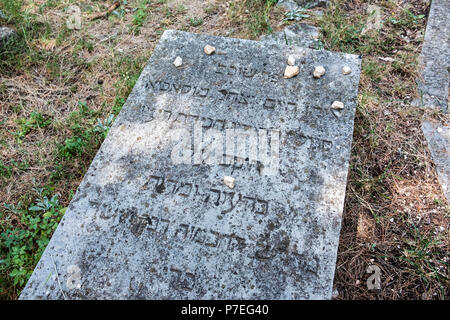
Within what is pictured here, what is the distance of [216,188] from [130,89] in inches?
63.0

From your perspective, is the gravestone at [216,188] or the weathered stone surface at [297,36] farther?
the weathered stone surface at [297,36]

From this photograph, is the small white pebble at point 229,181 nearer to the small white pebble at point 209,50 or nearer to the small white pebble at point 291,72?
the small white pebble at point 291,72

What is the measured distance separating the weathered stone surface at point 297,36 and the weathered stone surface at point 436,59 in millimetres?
973

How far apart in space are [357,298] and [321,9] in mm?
2869

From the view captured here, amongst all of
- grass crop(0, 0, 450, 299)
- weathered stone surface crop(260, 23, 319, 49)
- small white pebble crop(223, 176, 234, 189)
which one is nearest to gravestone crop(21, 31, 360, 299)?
small white pebble crop(223, 176, 234, 189)

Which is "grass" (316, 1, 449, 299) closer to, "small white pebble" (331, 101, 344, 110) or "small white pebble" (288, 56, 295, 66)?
"small white pebble" (331, 101, 344, 110)

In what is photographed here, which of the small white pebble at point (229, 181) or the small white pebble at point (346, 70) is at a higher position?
the small white pebble at point (346, 70)


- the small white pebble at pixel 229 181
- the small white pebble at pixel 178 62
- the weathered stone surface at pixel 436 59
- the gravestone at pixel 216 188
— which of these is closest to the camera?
the gravestone at pixel 216 188

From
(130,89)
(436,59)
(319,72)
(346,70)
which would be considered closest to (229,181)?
(319,72)

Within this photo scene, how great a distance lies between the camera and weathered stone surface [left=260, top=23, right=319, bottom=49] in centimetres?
320

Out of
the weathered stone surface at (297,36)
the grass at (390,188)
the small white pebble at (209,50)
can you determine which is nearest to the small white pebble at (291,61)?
the small white pebble at (209,50)

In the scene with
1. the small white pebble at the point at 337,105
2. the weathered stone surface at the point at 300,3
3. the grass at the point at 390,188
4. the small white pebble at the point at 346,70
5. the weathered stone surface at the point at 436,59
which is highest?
the small white pebble at the point at 346,70

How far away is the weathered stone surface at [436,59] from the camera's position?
2766 millimetres
